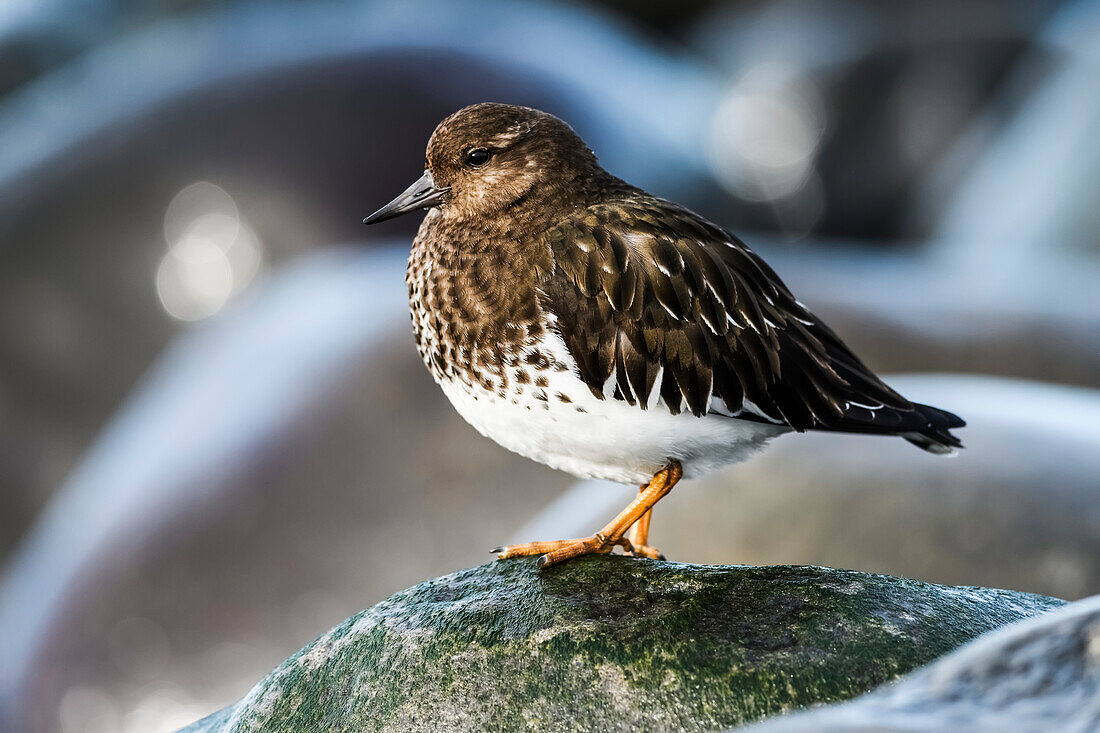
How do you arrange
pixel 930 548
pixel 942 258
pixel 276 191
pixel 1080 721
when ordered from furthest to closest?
pixel 942 258, pixel 276 191, pixel 930 548, pixel 1080 721

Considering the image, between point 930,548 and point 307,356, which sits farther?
point 307,356

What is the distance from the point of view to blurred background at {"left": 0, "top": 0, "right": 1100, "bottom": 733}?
11.7 feet

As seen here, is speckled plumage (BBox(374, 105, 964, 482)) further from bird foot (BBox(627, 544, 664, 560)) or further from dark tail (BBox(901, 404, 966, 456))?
bird foot (BBox(627, 544, 664, 560))

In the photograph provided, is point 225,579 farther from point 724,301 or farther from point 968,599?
point 968,599

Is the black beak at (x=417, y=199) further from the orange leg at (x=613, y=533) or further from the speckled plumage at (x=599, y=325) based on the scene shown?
the orange leg at (x=613, y=533)

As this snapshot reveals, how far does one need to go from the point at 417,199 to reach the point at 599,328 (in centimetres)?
58

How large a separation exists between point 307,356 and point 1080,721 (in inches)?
149

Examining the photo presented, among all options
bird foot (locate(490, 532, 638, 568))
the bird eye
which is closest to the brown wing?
the bird eye

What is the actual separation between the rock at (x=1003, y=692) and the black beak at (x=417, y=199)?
152 cm

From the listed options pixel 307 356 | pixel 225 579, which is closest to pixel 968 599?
pixel 225 579

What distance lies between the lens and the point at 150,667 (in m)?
4.11

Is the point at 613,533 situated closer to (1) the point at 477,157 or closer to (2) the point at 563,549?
(2) the point at 563,549

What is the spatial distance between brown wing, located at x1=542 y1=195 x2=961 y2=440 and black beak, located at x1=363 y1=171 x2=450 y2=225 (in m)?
0.34

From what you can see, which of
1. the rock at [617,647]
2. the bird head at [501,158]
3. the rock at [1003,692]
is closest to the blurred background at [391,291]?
the rock at [617,647]
